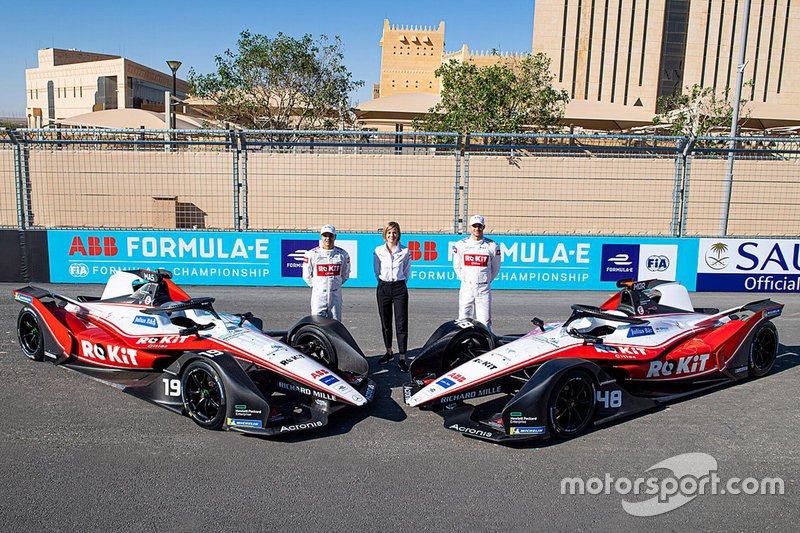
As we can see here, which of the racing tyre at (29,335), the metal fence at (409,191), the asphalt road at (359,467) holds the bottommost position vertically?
the asphalt road at (359,467)

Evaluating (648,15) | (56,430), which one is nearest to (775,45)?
(648,15)

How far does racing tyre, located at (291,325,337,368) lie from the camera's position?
6.38 meters

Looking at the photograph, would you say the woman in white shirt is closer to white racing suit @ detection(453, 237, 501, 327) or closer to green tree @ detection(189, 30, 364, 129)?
white racing suit @ detection(453, 237, 501, 327)

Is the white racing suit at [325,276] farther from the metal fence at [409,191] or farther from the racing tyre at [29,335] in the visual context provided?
the metal fence at [409,191]

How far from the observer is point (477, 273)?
7.45 metres

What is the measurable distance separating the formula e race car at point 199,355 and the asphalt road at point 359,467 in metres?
0.20

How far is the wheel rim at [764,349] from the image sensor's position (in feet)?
22.6

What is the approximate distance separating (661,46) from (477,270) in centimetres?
5488

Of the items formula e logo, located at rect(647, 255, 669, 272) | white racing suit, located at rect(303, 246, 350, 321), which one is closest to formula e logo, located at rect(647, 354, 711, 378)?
white racing suit, located at rect(303, 246, 350, 321)

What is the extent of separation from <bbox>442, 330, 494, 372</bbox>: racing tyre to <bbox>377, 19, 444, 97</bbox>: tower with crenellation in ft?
245

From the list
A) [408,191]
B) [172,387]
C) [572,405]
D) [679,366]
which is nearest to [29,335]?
[172,387]

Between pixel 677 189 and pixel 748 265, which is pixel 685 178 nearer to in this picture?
pixel 677 189

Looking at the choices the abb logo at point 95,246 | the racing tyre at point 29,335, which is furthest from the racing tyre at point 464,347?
the abb logo at point 95,246

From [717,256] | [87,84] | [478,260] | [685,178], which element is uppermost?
[87,84]
